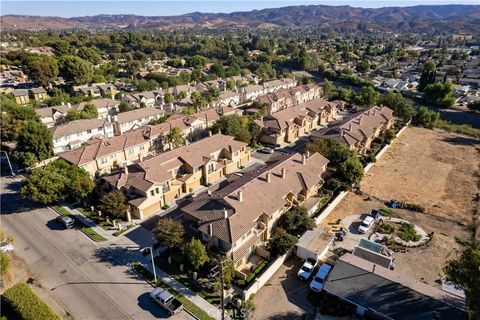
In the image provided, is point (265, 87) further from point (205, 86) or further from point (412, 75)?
point (412, 75)

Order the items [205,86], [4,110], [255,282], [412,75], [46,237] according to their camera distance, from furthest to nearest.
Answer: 1. [412,75]
2. [205,86]
3. [4,110]
4. [46,237]
5. [255,282]

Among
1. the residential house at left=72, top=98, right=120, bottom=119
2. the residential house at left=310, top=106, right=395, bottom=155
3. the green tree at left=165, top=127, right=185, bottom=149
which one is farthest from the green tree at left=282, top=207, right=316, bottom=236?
the residential house at left=72, top=98, right=120, bottom=119

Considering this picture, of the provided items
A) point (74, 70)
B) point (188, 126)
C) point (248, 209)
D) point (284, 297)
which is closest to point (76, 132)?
point (188, 126)

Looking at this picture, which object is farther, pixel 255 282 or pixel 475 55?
pixel 475 55

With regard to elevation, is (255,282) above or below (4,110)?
below

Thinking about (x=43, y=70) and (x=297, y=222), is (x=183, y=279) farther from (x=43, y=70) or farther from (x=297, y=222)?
(x=43, y=70)

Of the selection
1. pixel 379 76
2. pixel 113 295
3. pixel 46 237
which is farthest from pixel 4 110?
pixel 379 76

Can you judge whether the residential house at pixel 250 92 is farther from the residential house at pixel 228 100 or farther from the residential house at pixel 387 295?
the residential house at pixel 387 295
